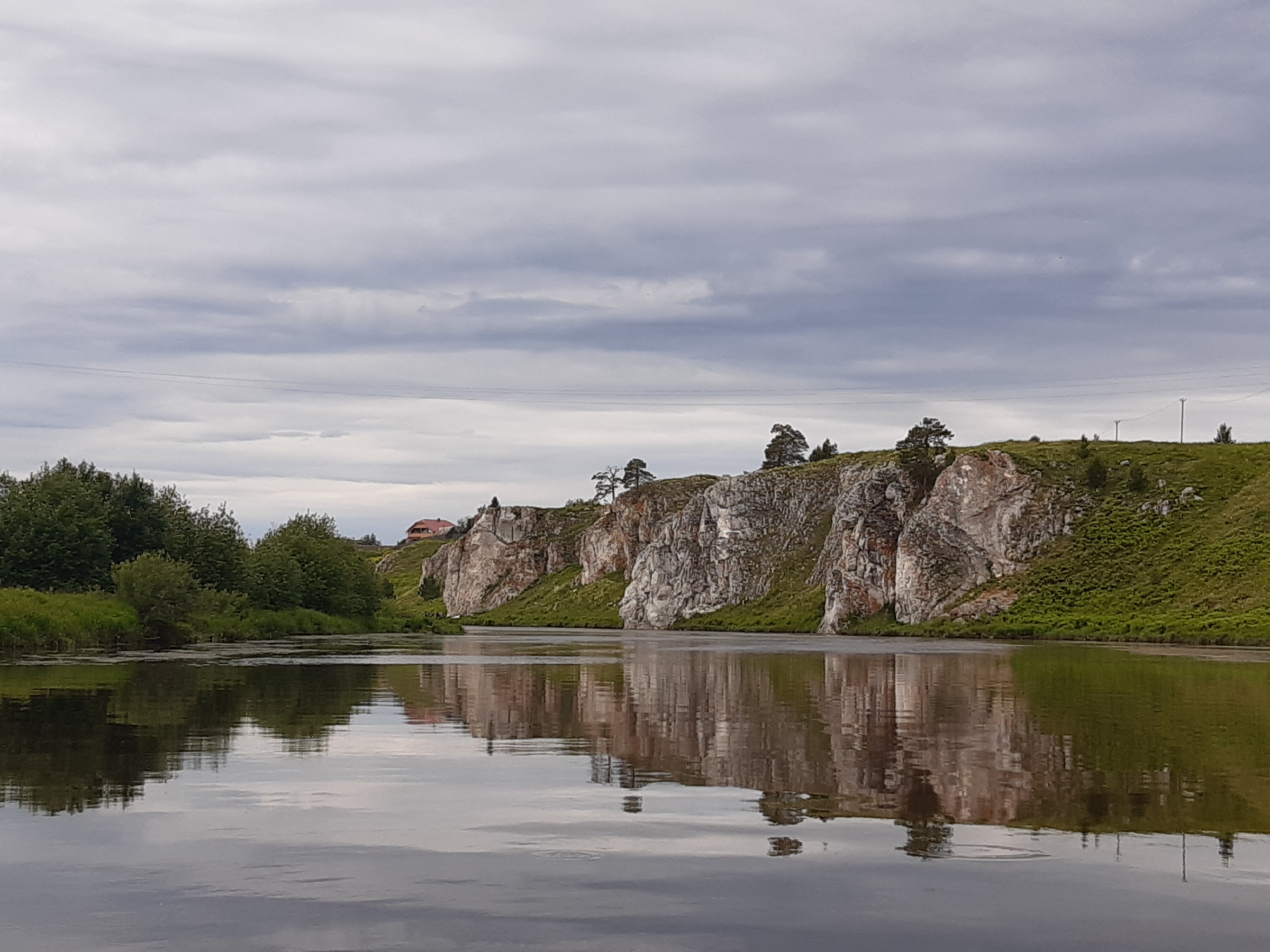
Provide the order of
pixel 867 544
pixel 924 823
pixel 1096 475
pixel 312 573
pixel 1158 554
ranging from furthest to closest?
1. pixel 867 544
2. pixel 1096 475
3. pixel 1158 554
4. pixel 312 573
5. pixel 924 823

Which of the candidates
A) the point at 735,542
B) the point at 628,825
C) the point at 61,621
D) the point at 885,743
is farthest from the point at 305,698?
the point at 735,542

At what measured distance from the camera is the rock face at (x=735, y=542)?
187 metres

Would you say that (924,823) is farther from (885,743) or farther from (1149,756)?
(885,743)

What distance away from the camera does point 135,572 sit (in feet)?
218

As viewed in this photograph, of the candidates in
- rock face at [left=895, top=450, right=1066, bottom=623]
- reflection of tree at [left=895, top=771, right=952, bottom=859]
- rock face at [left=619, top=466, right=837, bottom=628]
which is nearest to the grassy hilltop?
rock face at [left=895, top=450, right=1066, bottom=623]

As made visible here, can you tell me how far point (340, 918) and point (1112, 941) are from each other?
534 cm

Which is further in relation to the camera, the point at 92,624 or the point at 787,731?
the point at 92,624

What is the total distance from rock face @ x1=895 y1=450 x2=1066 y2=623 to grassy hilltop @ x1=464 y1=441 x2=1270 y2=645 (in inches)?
116

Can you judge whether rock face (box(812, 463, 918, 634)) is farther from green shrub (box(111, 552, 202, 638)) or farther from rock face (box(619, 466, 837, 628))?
green shrub (box(111, 552, 202, 638))

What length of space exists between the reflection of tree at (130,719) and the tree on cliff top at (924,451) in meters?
123

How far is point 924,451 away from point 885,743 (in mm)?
143573

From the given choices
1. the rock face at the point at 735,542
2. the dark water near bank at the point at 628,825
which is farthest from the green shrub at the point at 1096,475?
the dark water near bank at the point at 628,825

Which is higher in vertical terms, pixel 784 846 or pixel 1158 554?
pixel 1158 554

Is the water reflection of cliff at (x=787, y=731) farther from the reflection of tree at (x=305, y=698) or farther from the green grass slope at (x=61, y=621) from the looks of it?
the green grass slope at (x=61, y=621)
